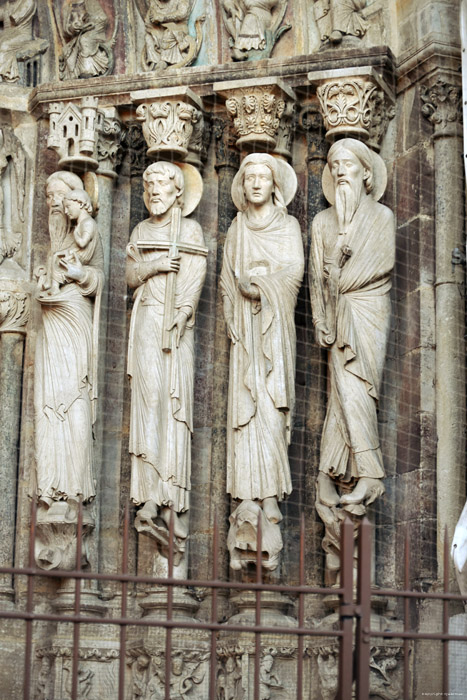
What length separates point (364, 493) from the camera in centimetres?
927

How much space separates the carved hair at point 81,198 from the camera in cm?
1016

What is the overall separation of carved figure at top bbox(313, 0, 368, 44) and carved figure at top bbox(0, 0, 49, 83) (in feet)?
6.75

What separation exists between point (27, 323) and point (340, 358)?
7.42ft

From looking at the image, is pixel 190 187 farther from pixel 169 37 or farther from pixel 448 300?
pixel 448 300

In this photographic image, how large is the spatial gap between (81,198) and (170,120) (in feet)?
2.65

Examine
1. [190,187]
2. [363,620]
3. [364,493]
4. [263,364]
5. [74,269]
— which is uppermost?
[190,187]

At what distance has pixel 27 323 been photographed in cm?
1033

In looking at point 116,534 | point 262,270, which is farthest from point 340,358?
point 116,534

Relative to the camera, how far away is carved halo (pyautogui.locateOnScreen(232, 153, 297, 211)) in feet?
32.7

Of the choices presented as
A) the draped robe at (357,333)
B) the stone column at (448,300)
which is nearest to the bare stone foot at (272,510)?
the draped robe at (357,333)

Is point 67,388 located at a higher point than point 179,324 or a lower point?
lower

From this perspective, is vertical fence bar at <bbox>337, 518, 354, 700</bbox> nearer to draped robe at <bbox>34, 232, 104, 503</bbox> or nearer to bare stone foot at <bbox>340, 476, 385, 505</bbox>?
bare stone foot at <bbox>340, 476, 385, 505</bbox>

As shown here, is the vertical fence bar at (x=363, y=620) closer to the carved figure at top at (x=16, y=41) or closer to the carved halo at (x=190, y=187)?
the carved halo at (x=190, y=187)

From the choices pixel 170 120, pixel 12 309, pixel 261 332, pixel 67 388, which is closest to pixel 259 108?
pixel 170 120
